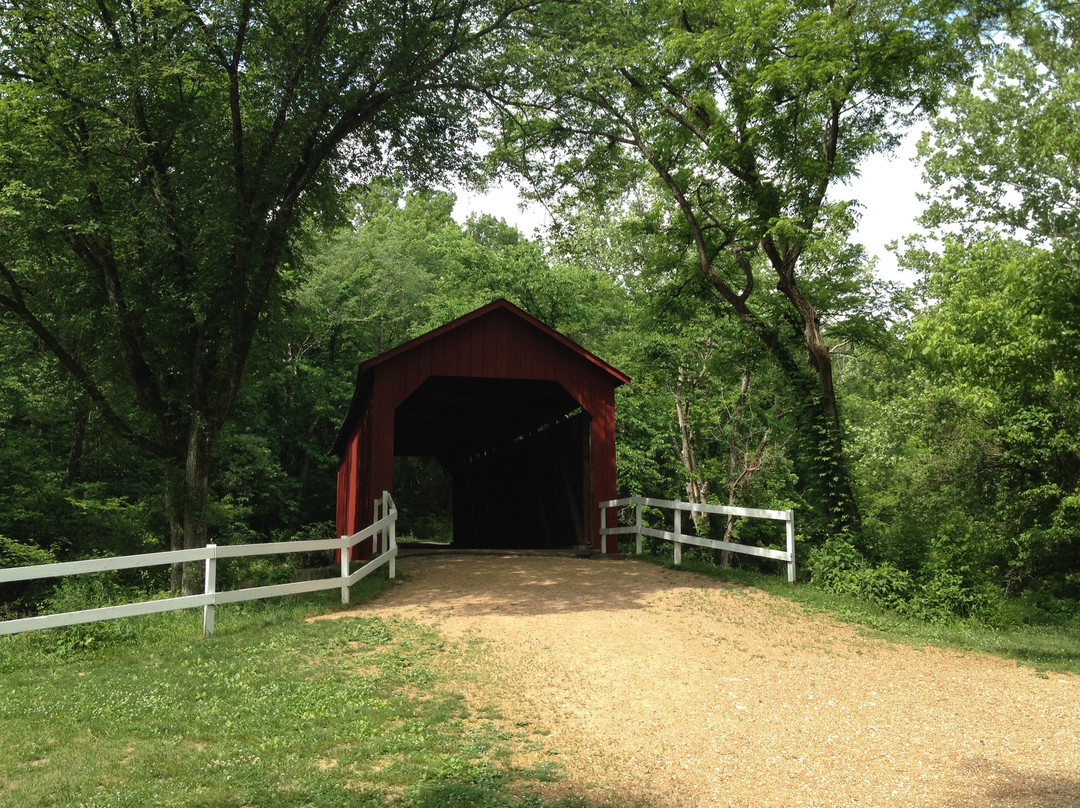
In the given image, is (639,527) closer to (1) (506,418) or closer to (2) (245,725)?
(1) (506,418)

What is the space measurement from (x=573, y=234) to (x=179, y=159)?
787 centimetres

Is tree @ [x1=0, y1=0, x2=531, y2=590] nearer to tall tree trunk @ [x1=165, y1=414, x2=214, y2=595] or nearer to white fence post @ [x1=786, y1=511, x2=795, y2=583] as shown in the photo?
tall tree trunk @ [x1=165, y1=414, x2=214, y2=595]

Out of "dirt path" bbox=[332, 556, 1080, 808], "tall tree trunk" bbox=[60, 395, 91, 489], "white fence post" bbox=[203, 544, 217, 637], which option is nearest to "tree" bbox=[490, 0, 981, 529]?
"dirt path" bbox=[332, 556, 1080, 808]

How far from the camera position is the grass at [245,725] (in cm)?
448

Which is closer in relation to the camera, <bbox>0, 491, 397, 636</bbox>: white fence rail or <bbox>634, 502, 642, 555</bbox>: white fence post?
<bbox>0, 491, 397, 636</bbox>: white fence rail

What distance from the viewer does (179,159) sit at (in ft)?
42.0

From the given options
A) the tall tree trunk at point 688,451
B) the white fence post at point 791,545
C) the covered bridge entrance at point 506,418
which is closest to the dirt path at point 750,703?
the white fence post at point 791,545

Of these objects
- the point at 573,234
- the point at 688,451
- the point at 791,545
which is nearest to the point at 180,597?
the point at 791,545

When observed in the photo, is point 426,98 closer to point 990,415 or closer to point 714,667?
point 714,667

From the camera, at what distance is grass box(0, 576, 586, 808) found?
4484mm

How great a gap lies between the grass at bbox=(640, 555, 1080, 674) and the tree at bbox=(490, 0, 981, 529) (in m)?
2.80

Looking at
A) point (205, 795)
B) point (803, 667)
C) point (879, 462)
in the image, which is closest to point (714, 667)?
point (803, 667)

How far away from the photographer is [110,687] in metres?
6.30

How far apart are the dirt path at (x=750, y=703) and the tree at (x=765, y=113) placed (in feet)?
17.6
